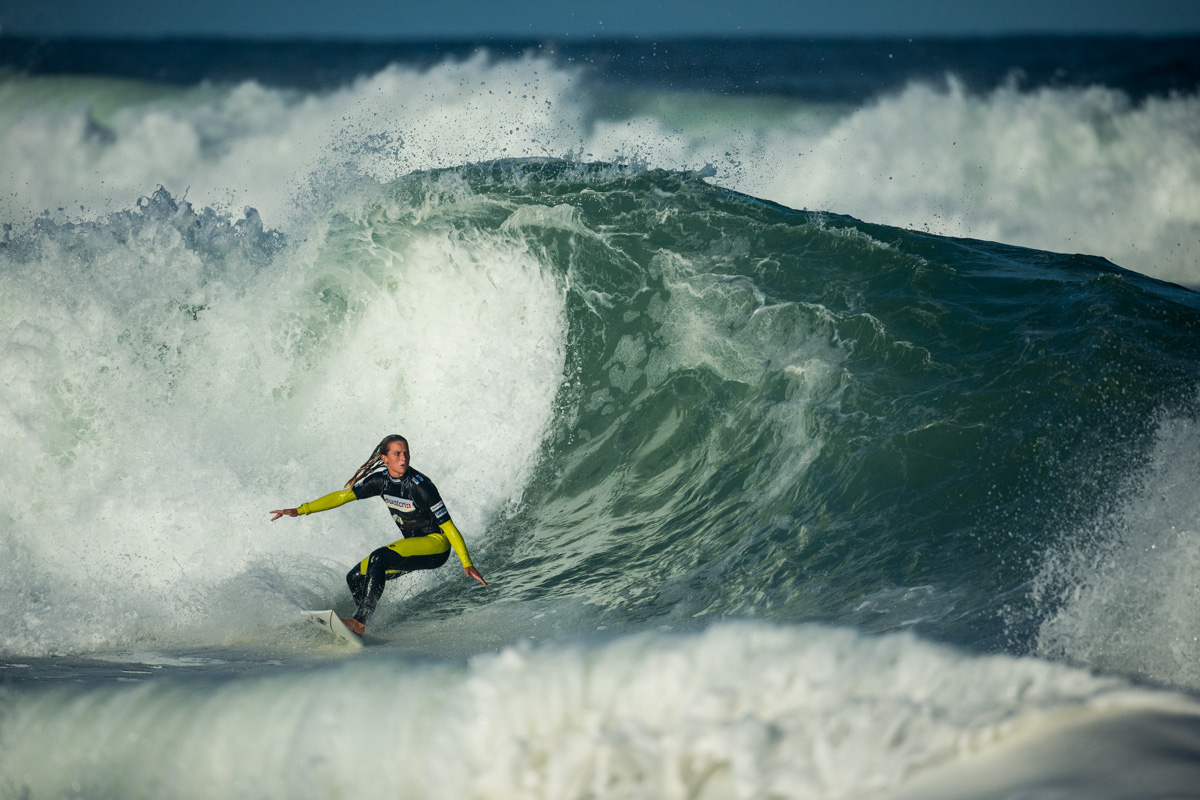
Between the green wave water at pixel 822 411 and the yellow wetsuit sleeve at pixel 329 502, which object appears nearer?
the green wave water at pixel 822 411

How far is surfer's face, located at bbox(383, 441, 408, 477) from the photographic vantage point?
5594 millimetres

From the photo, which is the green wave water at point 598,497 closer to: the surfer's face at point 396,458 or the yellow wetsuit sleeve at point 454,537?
the yellow wetsuit sleeve at point 454,537

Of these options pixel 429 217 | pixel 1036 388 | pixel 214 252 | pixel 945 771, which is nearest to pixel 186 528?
pixel 214 252

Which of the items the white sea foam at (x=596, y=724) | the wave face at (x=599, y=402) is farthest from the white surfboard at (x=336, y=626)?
the white sea foam at (x=596, y=724)

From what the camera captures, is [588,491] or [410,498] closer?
[410,498]

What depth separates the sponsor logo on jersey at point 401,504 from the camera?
18.5 feet

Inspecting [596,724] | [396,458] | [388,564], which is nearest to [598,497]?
[396,458]

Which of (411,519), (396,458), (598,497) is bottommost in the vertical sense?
(598,497)

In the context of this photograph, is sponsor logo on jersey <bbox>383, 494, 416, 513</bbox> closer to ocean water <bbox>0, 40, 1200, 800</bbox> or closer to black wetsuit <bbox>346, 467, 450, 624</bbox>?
black wetsuit <bbox>346, 467, 450, 624</bbox>

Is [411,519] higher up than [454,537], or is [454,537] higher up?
[411,519]

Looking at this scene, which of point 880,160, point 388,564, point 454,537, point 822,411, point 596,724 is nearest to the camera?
point 596,724

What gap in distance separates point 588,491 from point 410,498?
2042mm

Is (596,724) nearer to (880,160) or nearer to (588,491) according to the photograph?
(588,491)

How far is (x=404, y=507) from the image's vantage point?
5664mm
